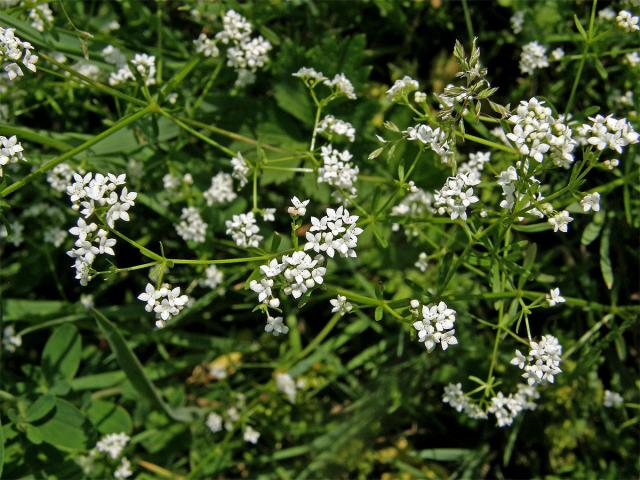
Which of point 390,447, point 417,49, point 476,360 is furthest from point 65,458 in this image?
point 417,49

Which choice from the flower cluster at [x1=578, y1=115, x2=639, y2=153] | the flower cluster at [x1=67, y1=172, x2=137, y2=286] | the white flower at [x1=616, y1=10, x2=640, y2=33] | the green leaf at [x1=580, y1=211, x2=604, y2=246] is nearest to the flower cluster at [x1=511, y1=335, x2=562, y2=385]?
the flower cluster at [x1=578, y1=115, x2=639, y2=153]

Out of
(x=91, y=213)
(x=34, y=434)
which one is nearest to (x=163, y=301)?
(x=91, y=213)

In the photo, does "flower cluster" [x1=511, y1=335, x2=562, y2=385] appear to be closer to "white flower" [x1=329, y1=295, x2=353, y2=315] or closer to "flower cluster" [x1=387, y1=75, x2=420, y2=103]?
"white flower" [x1=329, y1=295, x2=353, y2=315]

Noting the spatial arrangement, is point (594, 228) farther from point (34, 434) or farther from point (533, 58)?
point (34, 434)

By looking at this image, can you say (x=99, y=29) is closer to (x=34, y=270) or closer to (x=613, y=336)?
(x=34, y=270)

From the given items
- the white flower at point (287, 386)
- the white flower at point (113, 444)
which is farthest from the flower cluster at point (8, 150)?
the white flower at point (287, 386)
